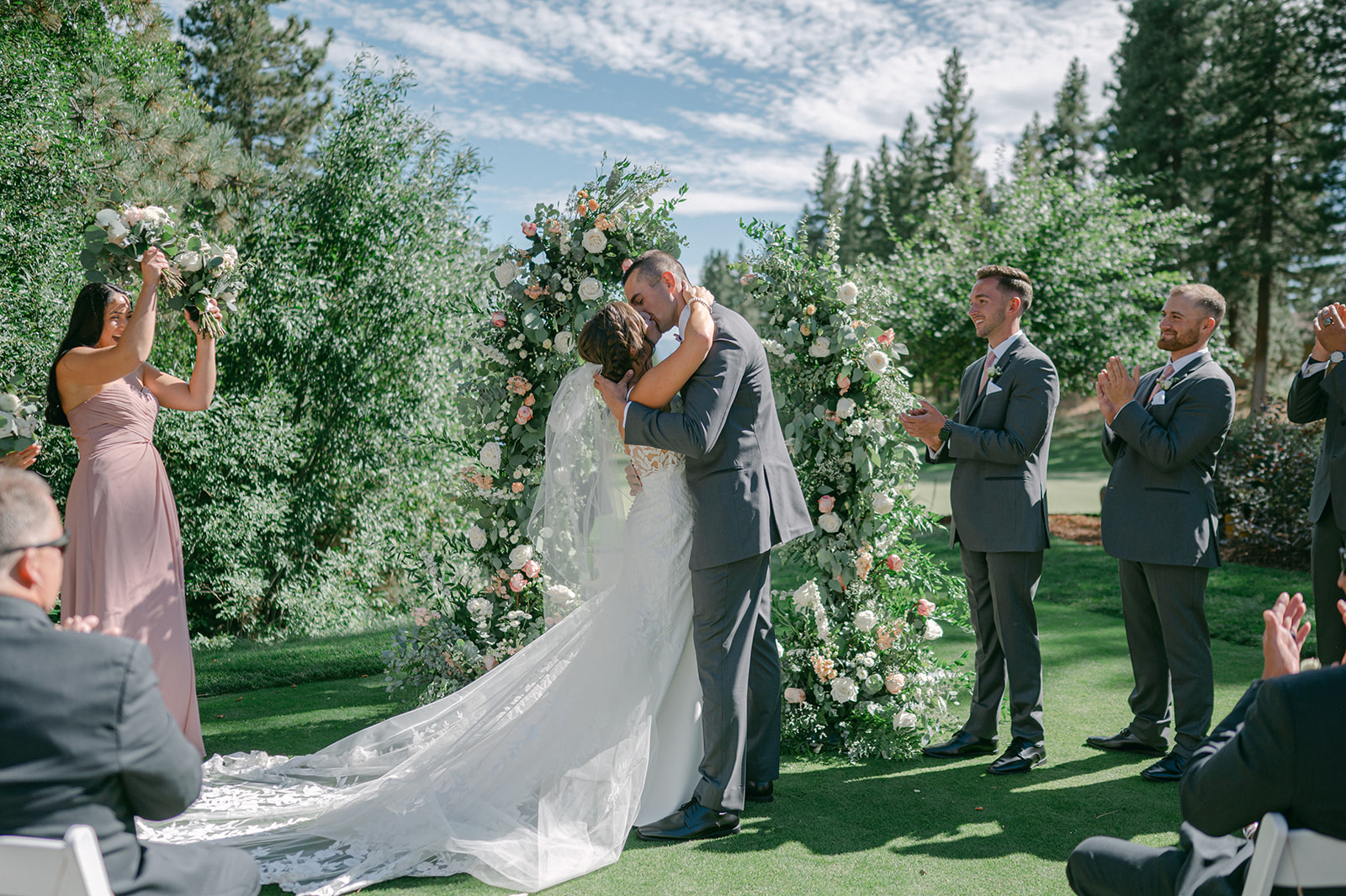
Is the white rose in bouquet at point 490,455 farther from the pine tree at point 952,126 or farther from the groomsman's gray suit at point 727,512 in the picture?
the pine tree at point 952,126

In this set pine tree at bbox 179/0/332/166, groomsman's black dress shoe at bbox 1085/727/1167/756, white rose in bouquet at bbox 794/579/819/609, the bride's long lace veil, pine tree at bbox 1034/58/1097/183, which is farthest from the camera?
pine tree at bbox 1034/58/1097/183

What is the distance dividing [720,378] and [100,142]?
642cm

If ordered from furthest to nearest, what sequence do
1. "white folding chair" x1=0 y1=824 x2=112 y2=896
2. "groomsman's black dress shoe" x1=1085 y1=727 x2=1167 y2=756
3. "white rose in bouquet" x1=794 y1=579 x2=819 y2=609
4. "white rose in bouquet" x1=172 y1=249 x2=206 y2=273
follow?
1. "white rose in bouquet" x1=794 y1=579 x2=819 y2=609
2. "groomsman's black dress shoe" x1=1085 y1=727 x2=1167 y2=756
3. "white rose in bouquet" x1=172 y1=249 x2=206 y2=273
4. "white folding chair" x1=0 y1=824 x2=112 y2=896

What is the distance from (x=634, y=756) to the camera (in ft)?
11.6

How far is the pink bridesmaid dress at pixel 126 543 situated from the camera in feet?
11.7

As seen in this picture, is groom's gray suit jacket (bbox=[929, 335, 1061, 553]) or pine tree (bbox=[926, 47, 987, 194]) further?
pine tree (bbox=[926, 47, 987, 194])

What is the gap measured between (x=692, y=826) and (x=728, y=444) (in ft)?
4.95

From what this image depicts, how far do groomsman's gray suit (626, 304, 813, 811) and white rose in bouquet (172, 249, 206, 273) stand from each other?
200 centimetres

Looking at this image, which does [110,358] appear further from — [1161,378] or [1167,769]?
[1167,769]

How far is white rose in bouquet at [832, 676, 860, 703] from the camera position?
450 cm

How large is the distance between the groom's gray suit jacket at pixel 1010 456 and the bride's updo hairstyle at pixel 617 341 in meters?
1.68

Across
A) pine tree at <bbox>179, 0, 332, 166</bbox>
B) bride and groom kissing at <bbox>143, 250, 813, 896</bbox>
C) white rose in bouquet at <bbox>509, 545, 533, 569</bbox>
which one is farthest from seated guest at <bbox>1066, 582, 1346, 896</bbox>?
pine tree at <bbox>179, 0, 332, 166</bbox>

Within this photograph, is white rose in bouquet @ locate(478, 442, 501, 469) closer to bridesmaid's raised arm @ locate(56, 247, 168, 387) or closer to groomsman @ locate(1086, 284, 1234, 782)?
bridesmaid's raised arm @ locate(56, 247, 168, 387)

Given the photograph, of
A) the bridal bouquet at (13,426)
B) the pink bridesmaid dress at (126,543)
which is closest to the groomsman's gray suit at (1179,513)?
the pink bridesmaid dress at (126,543)
